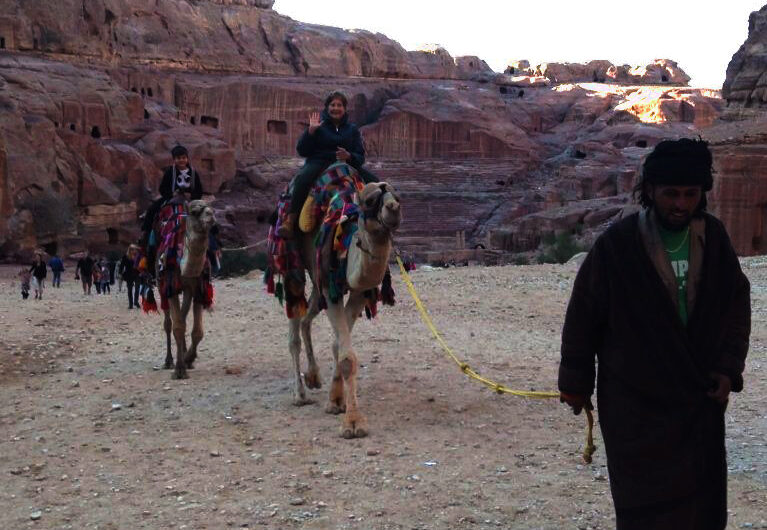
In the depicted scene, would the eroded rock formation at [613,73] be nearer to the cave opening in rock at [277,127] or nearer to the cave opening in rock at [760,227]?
the cave opening in rock at [277,127]

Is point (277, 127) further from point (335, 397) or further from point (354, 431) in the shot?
point (354, 431)

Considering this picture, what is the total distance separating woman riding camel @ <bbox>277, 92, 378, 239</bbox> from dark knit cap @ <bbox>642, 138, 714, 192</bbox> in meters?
4.62

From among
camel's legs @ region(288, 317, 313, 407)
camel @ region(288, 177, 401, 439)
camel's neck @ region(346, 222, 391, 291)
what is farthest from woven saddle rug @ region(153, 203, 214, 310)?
camel's neck @ region(346, 222, 391, 291)

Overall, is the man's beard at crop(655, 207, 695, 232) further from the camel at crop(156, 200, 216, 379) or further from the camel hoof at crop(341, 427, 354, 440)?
the camel at crop(156, 200, 216, 379)

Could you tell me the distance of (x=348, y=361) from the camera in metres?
7.77


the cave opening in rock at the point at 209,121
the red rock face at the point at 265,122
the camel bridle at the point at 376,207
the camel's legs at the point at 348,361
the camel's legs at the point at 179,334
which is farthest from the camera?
the cave opening in rock at the point at 209,121

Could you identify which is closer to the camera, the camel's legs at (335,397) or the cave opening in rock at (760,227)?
the camel's legs at (335,397)

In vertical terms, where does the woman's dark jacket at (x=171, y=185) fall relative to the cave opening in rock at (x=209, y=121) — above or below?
below

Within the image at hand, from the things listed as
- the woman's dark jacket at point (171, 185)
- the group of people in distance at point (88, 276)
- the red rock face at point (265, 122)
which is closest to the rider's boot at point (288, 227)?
the woman's dark jacket at point (171, 185)

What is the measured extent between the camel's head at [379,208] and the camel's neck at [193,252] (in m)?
2.83

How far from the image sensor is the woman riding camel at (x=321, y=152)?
876cm

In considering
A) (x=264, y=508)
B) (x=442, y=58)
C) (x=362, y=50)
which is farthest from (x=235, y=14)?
(x=264, y=508)

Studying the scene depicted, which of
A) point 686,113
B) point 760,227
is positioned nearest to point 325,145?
point 760,227

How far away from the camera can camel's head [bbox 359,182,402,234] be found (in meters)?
7.21
